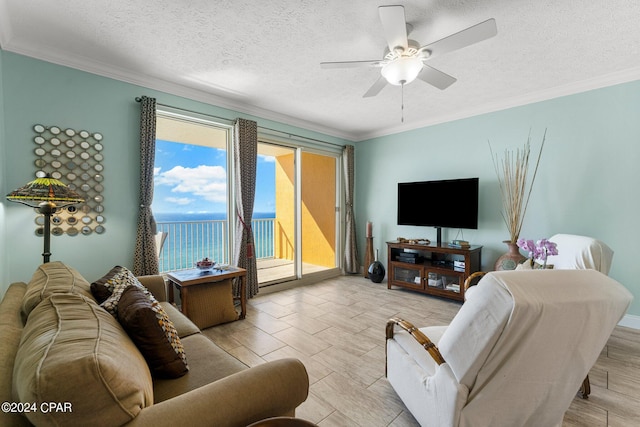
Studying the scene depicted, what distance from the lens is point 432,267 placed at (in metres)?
3.86

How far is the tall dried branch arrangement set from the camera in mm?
3383

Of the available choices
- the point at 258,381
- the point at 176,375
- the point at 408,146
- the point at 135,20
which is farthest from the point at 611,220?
the point at 135,20

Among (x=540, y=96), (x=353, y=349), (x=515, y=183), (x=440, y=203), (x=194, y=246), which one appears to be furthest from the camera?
(x=194, y=246)

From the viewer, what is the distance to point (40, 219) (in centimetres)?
245

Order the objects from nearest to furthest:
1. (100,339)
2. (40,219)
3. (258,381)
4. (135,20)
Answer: (100,339)
(258,381)
(135,20)
(40,219)

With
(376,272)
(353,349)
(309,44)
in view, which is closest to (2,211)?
(309,44)

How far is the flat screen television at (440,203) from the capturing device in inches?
147

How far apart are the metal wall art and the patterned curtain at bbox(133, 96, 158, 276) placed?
33cm

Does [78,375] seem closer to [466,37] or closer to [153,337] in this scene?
[153,337]

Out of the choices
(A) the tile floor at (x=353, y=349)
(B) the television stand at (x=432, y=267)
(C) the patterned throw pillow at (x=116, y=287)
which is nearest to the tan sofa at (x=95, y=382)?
(C) the patterned throw pillow at (x=116, y=287)

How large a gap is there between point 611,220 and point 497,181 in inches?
45.9

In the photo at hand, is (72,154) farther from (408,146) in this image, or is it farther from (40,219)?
(408,146)

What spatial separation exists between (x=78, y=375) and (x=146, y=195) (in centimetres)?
260

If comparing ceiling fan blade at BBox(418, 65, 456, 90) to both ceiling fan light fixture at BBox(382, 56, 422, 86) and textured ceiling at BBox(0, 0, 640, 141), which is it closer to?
ceiling fan light fixture at BBox(382, 56, 422, 86)
